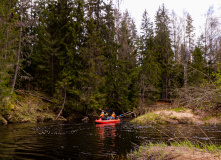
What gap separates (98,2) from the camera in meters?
33.3

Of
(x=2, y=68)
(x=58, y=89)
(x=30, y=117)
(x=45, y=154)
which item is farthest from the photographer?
(x=58, y=89)

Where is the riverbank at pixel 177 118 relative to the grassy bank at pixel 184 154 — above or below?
below

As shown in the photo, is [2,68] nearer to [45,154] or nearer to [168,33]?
[45,154]

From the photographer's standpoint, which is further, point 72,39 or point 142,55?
point 142,55

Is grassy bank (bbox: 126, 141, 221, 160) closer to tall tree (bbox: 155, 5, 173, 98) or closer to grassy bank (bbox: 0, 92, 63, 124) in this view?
grassy bank (bbox: 0, 92, 63, 124)

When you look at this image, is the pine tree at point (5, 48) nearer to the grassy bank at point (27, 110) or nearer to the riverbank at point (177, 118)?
the grassy bank at point (27, 110)

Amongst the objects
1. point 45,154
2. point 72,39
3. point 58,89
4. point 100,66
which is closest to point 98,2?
point 72,39

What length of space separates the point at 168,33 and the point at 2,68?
101 feet

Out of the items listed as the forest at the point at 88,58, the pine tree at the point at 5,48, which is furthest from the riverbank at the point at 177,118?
the pine tree at the point at 5,48

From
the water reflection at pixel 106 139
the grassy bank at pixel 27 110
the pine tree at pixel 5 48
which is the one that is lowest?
the water reflection at pixel 106 139

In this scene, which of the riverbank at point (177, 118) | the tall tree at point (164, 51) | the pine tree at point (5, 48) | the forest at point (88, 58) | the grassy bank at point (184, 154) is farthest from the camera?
the tall tree at point (164, 51)

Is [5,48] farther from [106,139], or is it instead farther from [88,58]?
[106,139]

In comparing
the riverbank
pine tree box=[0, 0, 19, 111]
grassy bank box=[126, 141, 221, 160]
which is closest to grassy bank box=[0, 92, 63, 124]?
pine tree box=[0, 0, 19, 111]

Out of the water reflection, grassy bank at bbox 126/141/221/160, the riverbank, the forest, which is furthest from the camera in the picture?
the forest
